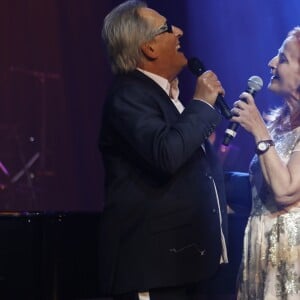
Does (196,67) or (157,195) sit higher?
(196,67)

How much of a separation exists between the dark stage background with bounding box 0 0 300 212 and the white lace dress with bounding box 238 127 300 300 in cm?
262

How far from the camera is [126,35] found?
205 cm

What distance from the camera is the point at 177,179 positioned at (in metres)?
1.90

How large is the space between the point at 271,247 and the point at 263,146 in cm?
36

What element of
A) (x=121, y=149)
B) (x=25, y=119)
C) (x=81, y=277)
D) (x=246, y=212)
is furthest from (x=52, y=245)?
(x=25, y=119)

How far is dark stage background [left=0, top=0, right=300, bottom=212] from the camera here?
16.6 feet

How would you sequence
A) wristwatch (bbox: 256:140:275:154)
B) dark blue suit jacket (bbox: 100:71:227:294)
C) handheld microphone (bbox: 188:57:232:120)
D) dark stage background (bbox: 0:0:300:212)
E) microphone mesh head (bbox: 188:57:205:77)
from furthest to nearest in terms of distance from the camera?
dark stage background (bbox: 0:0:300:212) < wristwatch (bbox: 256:140:275:154) < microphone mesh head (bbox: 188:57:205:77) < handheld microphone (bbox: 188:57:232:120) < dark blue suit jacket (bbox: 100:71:227:294)

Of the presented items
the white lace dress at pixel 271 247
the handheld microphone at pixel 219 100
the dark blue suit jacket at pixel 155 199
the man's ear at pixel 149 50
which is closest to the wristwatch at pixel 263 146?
the white lace dress at pixel 271 247

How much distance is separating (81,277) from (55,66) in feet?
8.65

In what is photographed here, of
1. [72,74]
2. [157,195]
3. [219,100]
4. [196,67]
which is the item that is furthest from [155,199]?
[72,74]

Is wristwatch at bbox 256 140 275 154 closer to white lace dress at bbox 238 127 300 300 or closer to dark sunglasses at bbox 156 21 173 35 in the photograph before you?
white lace dress at bbox 238 127 300 300

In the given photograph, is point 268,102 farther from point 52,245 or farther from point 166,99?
point 166,99

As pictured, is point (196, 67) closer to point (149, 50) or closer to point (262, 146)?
point (149, 50)

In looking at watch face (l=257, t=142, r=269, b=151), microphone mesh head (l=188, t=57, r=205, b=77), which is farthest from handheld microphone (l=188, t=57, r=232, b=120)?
watch face (l=257, t=142, r=269, b=151)
